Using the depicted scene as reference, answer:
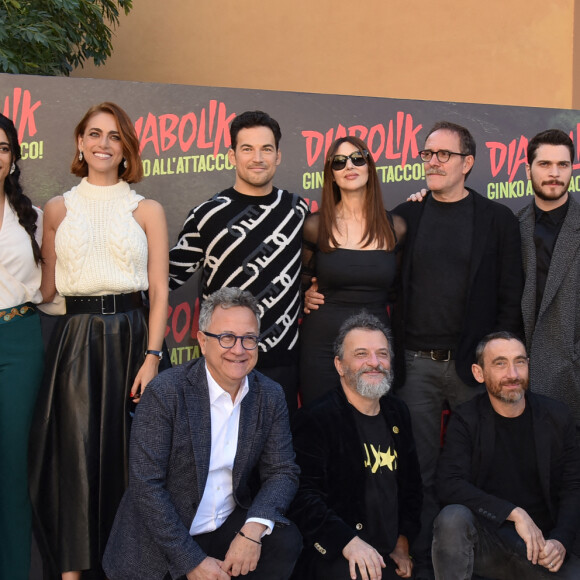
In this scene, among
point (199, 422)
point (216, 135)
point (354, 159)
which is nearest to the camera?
point (199, 422)

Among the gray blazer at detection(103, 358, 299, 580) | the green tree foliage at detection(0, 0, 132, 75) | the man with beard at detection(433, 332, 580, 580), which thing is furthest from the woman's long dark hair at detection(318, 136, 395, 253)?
the green tree foliage at detection(0, 0, 132, 75)

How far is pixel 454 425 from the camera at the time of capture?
317cm

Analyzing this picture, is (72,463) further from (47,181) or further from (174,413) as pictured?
(47,181)

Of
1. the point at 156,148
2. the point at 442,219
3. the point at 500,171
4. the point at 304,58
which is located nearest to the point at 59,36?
the point at 304,58

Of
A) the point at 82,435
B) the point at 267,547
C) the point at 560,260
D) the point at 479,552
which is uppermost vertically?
the point at 560,260

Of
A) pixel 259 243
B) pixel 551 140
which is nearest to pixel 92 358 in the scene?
pixel 259 243

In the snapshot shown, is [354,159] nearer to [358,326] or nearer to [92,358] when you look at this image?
[358,326]

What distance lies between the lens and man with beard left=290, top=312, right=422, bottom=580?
2.89 meters

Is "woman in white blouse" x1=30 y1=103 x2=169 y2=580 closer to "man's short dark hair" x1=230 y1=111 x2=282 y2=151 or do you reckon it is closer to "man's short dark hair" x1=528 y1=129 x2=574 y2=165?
"man's short dark hair" x1=230 y1=111 x2=282 y2=151

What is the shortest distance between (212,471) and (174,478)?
14 cm

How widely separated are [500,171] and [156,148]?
2126 millimetres

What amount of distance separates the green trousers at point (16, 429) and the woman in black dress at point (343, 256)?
46.0 inches

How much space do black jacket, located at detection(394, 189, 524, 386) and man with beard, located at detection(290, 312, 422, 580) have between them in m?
0.43

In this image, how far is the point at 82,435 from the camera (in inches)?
113
